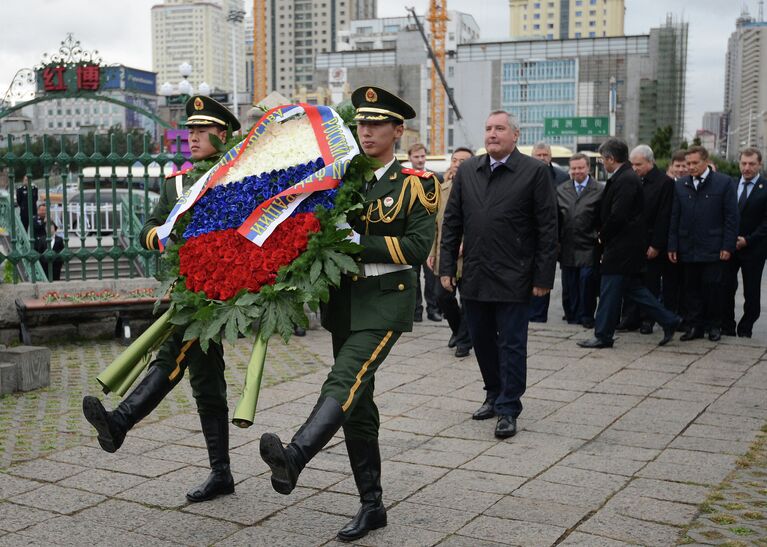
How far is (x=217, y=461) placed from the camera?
499cm

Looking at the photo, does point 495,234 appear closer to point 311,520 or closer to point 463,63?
point 311,520

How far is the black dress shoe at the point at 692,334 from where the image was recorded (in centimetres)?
1002

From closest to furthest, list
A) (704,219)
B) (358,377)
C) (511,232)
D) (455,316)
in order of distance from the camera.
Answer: (358,377) → (511,232) → (455,316) → (704,219)

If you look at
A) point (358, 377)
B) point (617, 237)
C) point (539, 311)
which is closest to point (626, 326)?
point (539, 311)

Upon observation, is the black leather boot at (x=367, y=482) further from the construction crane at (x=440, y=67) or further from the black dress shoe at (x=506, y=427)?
the construction crane at (x=440, y=67)

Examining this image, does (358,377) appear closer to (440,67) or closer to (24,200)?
(24,200)

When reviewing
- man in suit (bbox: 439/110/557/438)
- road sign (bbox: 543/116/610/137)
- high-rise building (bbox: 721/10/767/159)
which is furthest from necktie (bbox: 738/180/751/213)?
high-rise building (bbox: 721/10/767/159)

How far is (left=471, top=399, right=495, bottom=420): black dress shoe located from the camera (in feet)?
22.1

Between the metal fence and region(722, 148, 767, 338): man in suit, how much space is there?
6.07 metres

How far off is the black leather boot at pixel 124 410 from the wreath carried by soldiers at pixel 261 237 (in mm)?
88

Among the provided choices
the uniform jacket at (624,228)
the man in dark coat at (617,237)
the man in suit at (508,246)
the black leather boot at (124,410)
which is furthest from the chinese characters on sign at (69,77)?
the black leather boot at (124,410)

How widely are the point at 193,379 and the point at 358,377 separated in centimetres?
106

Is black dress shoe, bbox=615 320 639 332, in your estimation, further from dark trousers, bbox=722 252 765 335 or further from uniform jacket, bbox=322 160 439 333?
uniform jacket, bbox=322 160 439 333

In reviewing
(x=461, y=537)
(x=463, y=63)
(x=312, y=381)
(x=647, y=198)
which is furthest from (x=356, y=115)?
(x=463, y=63)
